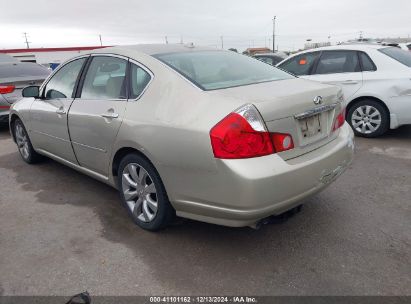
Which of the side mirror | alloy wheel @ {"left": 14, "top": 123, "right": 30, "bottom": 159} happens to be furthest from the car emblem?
alloy wheel @ {"left": 14, "top": 123, "right": 30, "bottom": 159}

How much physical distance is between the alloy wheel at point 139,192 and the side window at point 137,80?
605 millimetres

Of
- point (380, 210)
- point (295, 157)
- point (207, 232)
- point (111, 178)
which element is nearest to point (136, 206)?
point (111, 178)

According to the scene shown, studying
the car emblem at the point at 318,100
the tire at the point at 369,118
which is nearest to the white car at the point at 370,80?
the tire at the point at 369,118

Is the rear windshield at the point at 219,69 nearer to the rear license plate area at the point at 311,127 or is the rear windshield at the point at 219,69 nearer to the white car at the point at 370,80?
the rear license plate area at the point at 311,127

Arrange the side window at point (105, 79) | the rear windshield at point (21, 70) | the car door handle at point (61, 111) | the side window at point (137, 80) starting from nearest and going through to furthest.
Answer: the side window at point (137, 80)
the side window at point (105, 79)
the car door handle at point (61, 111)
the rear windshield at point (21, 70)

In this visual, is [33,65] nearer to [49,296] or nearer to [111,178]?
[111,178]

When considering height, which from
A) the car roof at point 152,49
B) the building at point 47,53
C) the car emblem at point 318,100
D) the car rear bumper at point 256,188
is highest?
the car roof at point 152,49

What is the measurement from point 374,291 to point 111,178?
233cm

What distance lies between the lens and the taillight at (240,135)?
90.3 inches

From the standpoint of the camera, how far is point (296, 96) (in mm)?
2592

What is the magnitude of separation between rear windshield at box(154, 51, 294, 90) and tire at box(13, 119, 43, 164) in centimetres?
284

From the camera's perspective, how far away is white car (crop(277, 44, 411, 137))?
555 centimetres

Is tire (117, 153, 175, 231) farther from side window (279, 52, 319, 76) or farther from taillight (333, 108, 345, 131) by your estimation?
side window (279, 52, 319, 76)

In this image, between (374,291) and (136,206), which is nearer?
(374,291)
